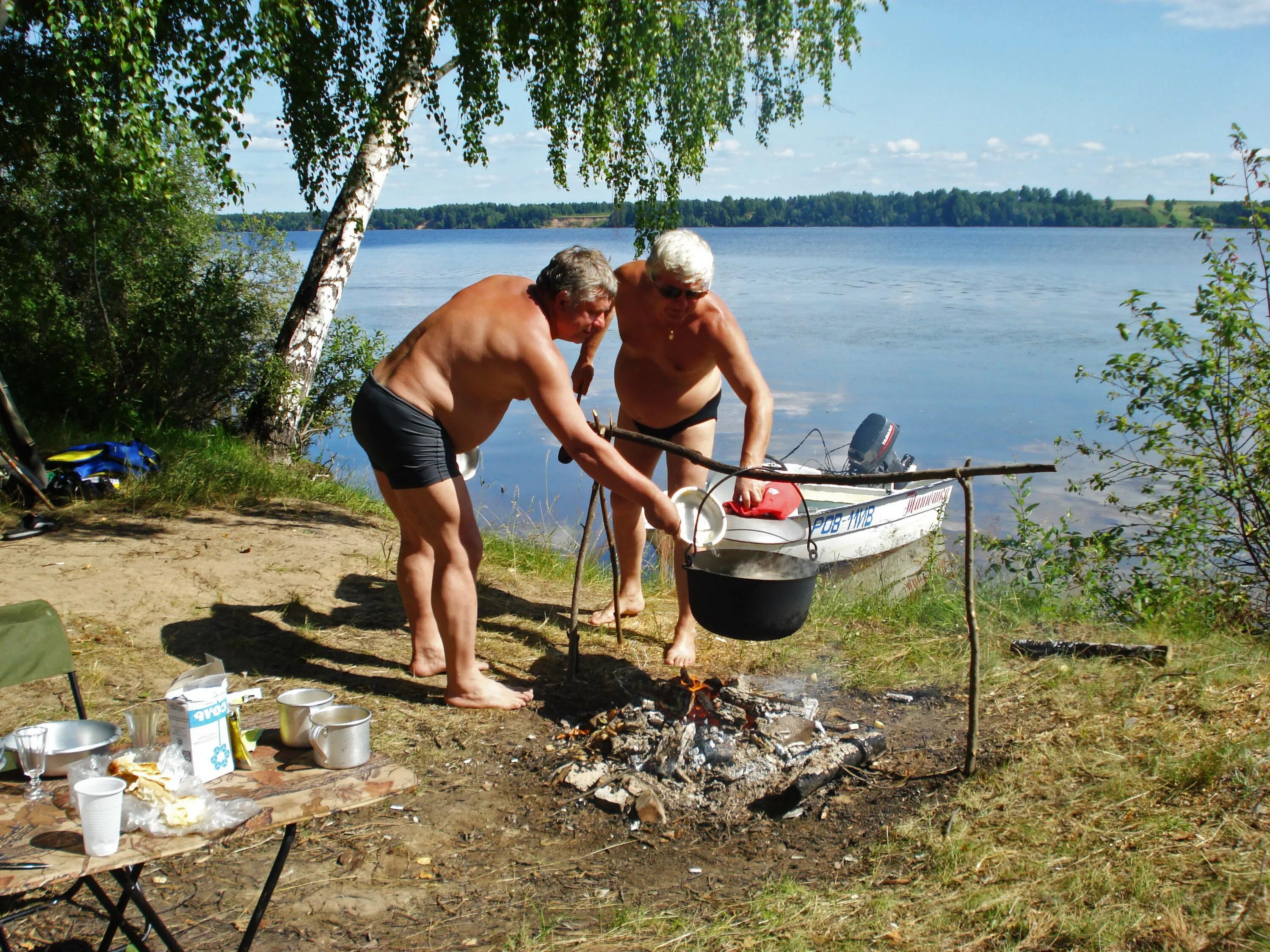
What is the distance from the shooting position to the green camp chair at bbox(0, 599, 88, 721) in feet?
8.96

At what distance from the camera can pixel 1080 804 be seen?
3.03 metres

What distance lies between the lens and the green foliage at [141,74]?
4734mm

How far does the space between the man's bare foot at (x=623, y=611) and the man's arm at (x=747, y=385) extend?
1.46 m

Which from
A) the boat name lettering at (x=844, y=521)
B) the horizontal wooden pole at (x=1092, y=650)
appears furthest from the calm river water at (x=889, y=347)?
the horizontal wooden pole at (x=1092, y=650)

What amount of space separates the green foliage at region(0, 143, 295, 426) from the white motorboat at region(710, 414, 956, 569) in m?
4.88

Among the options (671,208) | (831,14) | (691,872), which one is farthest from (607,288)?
(831,14)

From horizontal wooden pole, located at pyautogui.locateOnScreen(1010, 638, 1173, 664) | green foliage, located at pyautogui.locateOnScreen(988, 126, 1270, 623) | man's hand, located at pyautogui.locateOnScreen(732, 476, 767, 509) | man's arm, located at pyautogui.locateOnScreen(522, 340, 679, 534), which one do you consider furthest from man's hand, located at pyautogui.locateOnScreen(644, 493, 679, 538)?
green foliage, located at pyautogui.locateOnScreen(988, 126, 1270, 623)

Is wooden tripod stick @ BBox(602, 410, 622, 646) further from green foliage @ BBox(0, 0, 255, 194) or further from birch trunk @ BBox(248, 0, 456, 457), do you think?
birch trunk @ BBox(248, 0, 456, 457)

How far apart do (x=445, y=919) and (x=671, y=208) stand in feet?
21.5

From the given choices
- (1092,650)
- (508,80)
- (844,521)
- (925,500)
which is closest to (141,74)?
(508,80)

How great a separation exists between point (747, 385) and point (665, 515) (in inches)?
38.5

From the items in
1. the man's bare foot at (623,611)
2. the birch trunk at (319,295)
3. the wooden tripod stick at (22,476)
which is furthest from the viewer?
the birch trunk at (319,295)

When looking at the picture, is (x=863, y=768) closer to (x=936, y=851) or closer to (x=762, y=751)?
(x=762, y=751)

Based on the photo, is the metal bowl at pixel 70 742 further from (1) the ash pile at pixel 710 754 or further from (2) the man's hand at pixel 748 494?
(2) the man's hand at pixel 748 494
